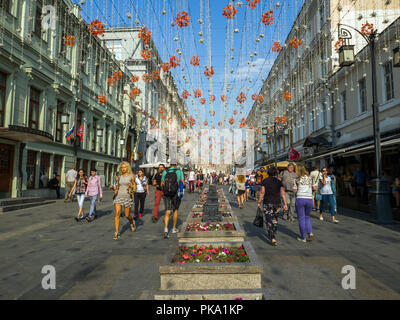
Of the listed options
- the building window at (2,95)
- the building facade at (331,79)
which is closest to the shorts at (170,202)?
the building facade at (331,79)

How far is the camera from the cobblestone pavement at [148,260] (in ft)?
12.6

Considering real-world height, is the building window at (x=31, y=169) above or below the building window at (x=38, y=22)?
below

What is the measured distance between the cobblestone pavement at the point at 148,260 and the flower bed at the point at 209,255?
23 cm

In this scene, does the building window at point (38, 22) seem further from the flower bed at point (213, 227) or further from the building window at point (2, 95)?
the flower bed at point (213, 227)

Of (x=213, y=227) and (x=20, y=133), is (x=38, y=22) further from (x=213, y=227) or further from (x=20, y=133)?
(x=213, y=227)

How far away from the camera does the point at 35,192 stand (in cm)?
1700

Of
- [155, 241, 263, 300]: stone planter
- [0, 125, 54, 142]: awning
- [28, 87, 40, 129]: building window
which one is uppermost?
[28, 87, 40, 129]: building window

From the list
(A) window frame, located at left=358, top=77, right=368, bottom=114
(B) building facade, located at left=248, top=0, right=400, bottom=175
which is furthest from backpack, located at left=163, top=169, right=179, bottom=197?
(A) window frame, located at left=358, top=77, right=368, bottom=114

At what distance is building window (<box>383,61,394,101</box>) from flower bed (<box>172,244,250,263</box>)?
49.3ft

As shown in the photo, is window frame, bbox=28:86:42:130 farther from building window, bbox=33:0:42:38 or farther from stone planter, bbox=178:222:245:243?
stone planter, bbox=178:222:245:243

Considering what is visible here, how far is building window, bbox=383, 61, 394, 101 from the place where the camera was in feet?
48.6

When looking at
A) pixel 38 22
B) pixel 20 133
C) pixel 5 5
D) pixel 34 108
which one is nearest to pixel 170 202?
pixel 20 133

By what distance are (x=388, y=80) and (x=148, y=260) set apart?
53.8 feet
